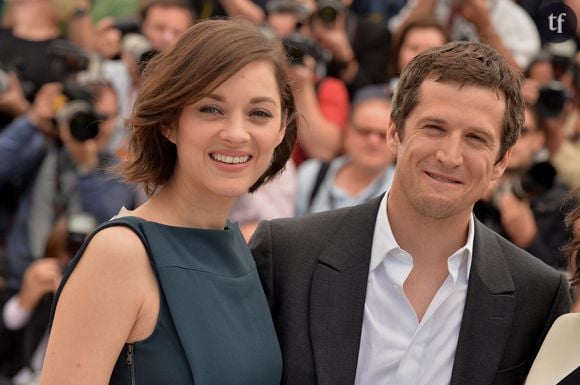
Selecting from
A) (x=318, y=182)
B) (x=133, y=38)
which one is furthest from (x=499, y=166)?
A: (x=133, y=38)

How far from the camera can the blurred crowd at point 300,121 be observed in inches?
176

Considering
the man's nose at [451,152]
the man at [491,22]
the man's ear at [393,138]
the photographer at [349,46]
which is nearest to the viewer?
the man's nose at [451,152]

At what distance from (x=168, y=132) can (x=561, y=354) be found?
43.2 inches

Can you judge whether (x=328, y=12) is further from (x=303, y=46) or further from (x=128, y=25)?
(x=128, y=25)

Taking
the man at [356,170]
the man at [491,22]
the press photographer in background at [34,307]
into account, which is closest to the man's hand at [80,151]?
the press photographer in background at [34,307]

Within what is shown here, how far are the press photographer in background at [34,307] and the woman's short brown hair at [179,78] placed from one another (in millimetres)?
1870

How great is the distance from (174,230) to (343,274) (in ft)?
1.56

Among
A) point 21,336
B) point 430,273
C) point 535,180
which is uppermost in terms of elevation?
point 430,273

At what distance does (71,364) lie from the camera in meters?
2.30

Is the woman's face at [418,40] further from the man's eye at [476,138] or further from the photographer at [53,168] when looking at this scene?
the man's eye at [476,138]

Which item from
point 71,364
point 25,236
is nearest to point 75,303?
point 71,364

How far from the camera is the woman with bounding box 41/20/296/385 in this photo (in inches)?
91.1

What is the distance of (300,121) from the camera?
4742mm

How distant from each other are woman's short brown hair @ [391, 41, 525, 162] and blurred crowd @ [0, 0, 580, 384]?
146cm
